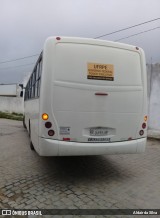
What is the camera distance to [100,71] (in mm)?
4727

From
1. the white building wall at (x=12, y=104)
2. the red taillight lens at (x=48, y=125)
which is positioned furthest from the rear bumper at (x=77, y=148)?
the white building wall at (x=12, y=104)

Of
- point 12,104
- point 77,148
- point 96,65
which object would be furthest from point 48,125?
point 12,104

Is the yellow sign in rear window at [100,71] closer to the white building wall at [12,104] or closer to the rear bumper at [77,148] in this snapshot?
the rear bumper at [77,148]

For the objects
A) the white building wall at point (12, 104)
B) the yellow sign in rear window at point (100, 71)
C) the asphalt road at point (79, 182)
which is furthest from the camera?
the white building wall at point (12, 104)

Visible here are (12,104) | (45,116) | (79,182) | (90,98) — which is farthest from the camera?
(12,104)

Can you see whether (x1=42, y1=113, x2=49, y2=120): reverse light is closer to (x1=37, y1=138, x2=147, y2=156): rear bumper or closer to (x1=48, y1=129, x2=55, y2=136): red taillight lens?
(x1=48, y1=129, x2=55, y2=136): red taillight lens

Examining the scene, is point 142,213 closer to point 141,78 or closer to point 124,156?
point 141,78

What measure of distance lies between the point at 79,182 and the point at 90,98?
183 cm

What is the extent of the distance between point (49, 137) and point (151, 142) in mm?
6009

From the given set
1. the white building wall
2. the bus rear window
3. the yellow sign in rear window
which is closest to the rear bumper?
the bus rear window

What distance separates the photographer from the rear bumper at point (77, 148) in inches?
177

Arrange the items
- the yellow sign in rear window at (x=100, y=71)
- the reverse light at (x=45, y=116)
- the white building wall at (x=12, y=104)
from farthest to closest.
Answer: the white building wall at (x=12, y=104) < the yellow sign in rear window at (x=100, y=71) < the reverse light at (x=45, y=116)

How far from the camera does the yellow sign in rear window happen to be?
4676mm

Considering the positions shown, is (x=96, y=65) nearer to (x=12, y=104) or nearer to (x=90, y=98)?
(x=90, y=98)
